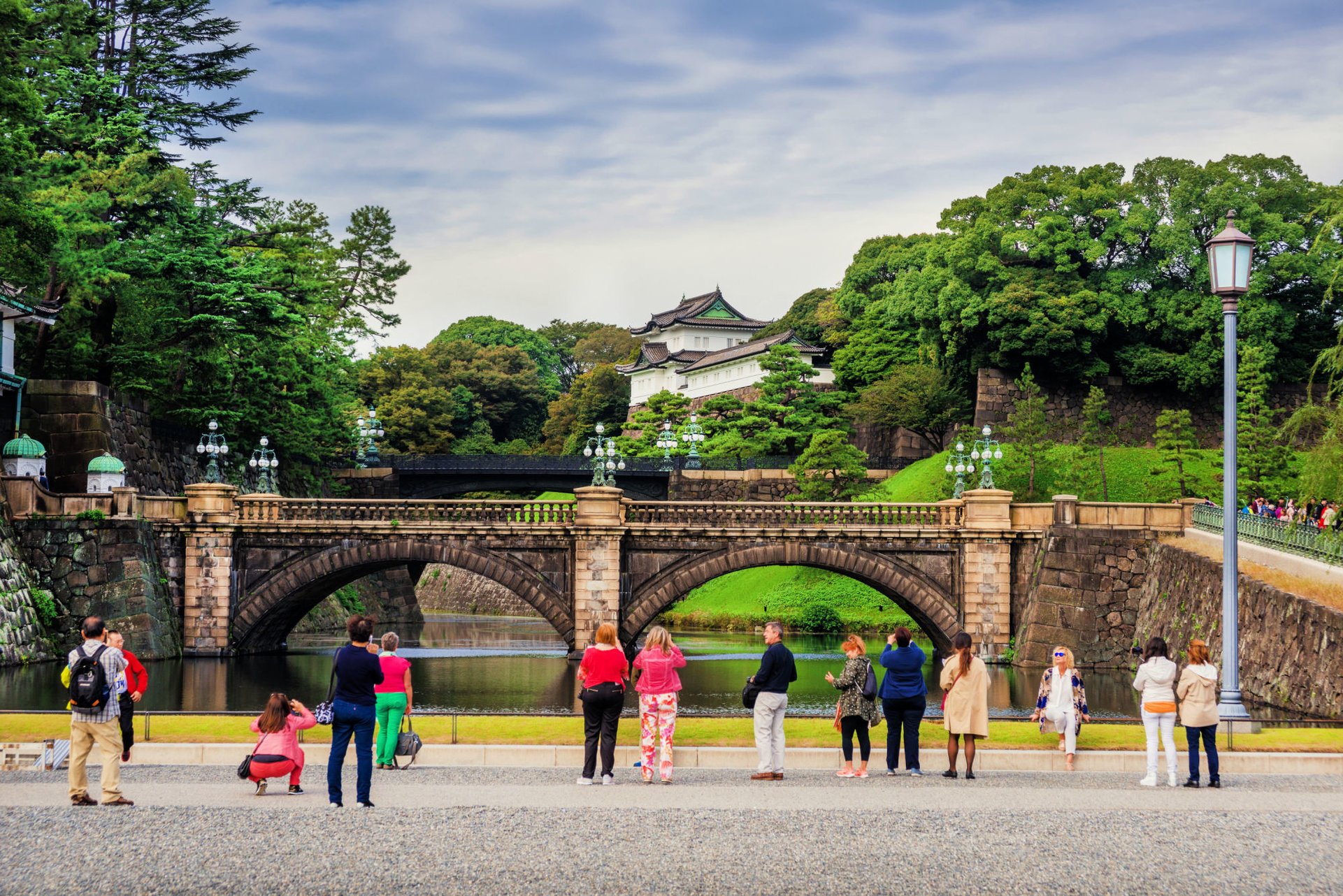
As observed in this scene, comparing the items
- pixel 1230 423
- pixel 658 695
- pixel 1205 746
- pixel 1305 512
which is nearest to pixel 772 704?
pixel 658 695

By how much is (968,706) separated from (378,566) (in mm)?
34573

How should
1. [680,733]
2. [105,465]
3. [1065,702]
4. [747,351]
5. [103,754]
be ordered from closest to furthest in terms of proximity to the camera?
[103,754] → [1065,702] → [680,733] → [105,465] → [747,351]

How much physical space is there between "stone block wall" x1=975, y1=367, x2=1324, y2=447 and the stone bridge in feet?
79.7

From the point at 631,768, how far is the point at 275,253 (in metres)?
48.8

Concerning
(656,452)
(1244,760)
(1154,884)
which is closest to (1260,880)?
(1154,884)

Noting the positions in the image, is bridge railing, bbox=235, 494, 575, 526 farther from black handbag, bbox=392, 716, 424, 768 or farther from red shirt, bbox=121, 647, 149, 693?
red shirt, bbox=121, 647, 149, 693

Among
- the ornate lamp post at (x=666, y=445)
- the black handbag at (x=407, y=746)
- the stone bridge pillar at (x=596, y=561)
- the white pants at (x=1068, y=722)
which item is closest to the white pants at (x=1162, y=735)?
the white pants at (x=1068, y=722)

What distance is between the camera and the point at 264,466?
2250 inches

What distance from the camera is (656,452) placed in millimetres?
85750

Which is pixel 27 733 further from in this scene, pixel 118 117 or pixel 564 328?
pixel 564 328

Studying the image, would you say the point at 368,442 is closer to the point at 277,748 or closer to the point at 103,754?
the point at 277,748

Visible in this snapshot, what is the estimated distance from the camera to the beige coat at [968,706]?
1856cm

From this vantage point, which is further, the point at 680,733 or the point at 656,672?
the point at 680,733

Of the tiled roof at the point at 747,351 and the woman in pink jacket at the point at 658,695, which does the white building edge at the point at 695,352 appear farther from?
the woman in pink jacket at the point at 658,695
